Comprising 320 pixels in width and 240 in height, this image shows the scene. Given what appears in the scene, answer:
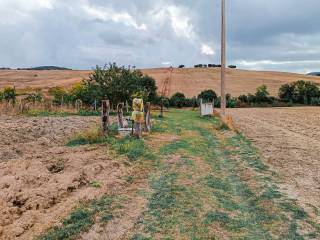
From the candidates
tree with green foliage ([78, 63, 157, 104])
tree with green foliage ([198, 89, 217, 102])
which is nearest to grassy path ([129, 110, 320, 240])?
tree with green foliage ([78, 63, 157, 104])

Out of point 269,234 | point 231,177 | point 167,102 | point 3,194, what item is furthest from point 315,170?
point 167,102

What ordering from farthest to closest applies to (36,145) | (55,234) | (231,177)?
(36,145)
(231,177)
(55,234)

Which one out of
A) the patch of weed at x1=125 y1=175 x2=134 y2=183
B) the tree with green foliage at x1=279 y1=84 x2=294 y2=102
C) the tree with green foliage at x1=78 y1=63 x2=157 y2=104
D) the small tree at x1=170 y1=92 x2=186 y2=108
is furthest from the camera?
the tree with green foliage at x1=279 y1=84 x2=294 y2=102

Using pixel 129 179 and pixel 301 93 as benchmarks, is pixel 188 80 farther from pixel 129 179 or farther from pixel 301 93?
pixel 129 179

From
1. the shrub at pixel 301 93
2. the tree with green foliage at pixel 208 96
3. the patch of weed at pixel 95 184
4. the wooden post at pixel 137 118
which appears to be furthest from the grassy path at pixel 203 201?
the shrub at pixel 301 93

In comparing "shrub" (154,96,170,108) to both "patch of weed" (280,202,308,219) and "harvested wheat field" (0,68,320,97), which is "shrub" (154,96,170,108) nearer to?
"harvested wheat field" (0,68,320,97)

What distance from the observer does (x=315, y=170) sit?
40.5ft

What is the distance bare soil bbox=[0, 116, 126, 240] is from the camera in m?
7.49

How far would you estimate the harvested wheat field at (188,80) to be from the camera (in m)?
70.8

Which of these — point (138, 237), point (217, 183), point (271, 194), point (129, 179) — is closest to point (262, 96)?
point (217, 183)

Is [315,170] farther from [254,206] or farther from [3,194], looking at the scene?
[3,194]

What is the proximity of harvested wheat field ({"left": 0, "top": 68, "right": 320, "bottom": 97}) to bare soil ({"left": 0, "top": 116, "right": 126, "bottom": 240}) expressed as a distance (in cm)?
5092

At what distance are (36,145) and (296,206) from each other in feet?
30.1

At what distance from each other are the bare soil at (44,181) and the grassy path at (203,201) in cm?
43
